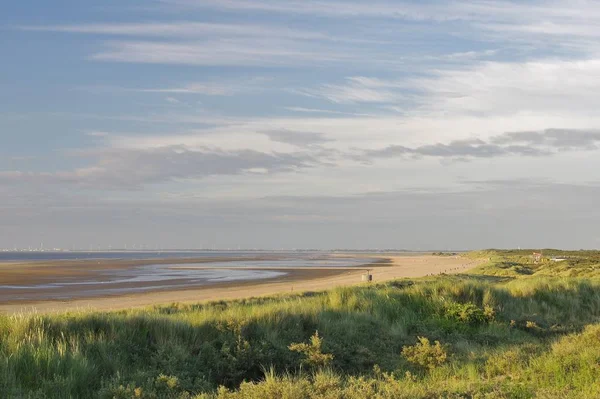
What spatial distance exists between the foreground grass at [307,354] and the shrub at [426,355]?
0.03 metres

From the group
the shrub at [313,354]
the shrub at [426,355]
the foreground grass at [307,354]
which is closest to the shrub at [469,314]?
the foreground grass at [307,354]

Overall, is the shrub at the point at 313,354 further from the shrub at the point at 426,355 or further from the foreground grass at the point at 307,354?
the shrub at the point at 426,355

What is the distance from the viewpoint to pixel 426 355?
10.2 m

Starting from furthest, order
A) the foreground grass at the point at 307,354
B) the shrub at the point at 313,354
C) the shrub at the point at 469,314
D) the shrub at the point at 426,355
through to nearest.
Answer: the shrub at the point at 469,314 < the shrub at the point at 426,355 < the shrub at the point at 313,354 < the foreground grass at the point at 307,354

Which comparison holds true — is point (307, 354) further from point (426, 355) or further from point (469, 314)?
point (469, 314)

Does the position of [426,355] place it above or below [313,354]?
below

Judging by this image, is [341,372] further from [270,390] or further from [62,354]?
[62,354]

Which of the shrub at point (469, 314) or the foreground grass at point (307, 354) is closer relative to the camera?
the foreground grass at point (307, 354)

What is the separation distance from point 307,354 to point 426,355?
81.6 inches

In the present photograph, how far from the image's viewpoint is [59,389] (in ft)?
23.5

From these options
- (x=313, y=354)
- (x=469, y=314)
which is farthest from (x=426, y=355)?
(x=469, y=314)

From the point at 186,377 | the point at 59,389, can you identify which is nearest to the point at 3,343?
the point at 59,389

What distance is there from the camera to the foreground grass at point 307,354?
7234mm

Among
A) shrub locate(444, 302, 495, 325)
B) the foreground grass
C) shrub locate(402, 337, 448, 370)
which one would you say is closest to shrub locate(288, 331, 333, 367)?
the foreground grass
